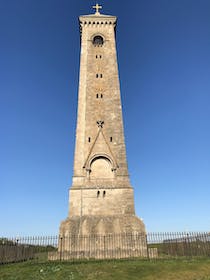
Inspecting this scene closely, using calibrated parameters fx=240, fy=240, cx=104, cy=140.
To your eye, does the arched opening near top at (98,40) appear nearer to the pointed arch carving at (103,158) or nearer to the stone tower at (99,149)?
the stone tower at (99,149)

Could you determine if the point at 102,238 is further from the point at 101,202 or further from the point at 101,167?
the point at 101,167

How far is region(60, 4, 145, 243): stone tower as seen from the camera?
22.5 m

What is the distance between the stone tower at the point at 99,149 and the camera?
73.9 ft

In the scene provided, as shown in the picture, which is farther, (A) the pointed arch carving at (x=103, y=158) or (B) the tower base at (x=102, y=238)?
(A) the pointed arch carving at (x=103, y=158)

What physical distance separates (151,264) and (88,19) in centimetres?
3225

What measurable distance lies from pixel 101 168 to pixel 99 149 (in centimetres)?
215

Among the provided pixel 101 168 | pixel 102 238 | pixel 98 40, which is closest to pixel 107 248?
pixel 102 238

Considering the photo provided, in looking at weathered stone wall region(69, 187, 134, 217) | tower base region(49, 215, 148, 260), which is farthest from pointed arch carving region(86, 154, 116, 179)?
tower base region(49, 215, 148, 260)

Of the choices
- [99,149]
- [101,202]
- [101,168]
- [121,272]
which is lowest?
[121,272]

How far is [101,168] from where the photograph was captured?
25.9 meters

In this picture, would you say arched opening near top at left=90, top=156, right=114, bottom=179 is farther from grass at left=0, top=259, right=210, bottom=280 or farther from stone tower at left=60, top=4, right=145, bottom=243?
grass at left=0, top=259, right=210, bottom=280

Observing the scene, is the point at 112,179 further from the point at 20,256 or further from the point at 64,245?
the point at 20,256

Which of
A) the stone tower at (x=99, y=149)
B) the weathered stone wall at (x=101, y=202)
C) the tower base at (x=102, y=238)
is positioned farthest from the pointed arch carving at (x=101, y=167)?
the tower base at (x=102, y=238)

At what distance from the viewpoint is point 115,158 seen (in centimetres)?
→ 2619
